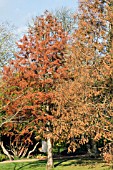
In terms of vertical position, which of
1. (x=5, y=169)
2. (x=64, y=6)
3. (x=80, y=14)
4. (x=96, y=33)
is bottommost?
(x=5, y=169)

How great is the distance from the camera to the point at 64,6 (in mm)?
32188

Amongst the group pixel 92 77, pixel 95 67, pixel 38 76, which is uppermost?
pixel 38 76

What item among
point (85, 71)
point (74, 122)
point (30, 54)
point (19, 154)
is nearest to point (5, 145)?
point (19, 154)

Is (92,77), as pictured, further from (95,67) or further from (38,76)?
(38,76)

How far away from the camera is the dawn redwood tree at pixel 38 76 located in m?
19.2

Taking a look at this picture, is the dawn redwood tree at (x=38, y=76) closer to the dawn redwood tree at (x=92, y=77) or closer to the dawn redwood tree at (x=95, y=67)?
the dawn redwood tree at (x=92, y=77)

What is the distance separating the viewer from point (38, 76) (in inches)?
769

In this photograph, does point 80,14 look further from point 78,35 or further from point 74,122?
point 74,122

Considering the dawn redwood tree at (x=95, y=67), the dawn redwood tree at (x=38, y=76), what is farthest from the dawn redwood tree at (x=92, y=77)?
the dawn redwood tree at (x=38, y=76)

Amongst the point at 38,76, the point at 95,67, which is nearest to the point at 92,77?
the point at 95,67

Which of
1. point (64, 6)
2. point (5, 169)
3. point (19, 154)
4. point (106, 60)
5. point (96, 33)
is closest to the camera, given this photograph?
point (106, 60)

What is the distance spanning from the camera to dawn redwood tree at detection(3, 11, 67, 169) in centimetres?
1916

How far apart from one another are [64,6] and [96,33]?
59.9 ft

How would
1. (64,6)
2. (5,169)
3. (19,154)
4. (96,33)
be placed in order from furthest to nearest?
(64,6)
(19,154)
(5,169)
(96,33)
